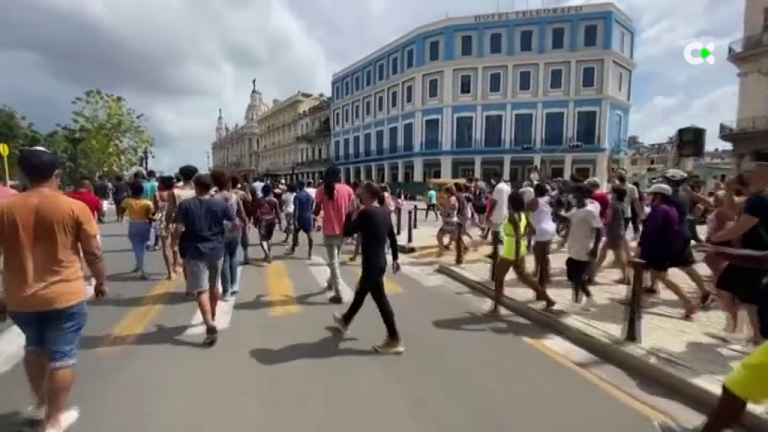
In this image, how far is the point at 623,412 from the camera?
369 centimetres

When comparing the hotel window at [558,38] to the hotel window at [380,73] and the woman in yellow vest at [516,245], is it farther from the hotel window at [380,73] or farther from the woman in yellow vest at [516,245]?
the woman in yellow vest at [516,245]

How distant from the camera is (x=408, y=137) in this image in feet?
158

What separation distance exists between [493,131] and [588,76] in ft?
29.5

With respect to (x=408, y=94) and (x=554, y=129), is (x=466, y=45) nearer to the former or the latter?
(x=408, y=94)

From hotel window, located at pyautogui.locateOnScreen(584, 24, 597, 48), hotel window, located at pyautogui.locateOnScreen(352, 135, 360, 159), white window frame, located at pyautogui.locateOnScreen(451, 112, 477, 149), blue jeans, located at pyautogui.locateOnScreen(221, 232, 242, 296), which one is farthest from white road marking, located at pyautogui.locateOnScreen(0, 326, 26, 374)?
hotel window, located at pyautogui.locateOnScreen(352, 135, 360, 159)

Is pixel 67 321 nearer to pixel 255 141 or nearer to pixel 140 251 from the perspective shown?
pixel 140 251

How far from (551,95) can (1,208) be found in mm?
43486

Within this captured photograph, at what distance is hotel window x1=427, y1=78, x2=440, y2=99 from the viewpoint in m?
45.1

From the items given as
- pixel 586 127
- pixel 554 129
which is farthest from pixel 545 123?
pixel 586 127

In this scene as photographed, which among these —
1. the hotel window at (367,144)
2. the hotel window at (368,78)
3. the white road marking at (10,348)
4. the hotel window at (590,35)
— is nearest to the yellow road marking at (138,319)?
the white road marking at (10,348)

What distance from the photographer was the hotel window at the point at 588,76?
40406 millimetres

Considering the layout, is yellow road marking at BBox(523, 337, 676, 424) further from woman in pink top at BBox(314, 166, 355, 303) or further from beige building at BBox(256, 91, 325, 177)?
beige building at BBox(256, 91, 325, 177)

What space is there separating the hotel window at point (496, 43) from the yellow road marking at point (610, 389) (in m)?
41.6

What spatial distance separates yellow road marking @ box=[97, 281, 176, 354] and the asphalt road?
0.02 meters
